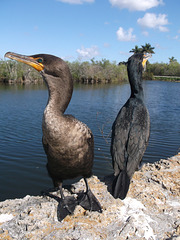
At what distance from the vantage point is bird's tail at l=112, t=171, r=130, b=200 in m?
2.74

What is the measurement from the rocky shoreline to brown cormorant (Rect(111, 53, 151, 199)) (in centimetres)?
24

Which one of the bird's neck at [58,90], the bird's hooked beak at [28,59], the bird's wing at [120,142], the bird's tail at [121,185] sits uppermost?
the bird's hooked beak at [28,59]

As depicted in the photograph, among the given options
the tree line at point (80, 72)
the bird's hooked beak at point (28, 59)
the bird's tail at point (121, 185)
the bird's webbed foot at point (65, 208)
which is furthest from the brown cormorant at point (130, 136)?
the tree line at point (80, 72)

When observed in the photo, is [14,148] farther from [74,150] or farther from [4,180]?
[74,150]

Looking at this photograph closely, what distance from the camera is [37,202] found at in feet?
8.97

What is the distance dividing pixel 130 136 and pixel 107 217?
136cm

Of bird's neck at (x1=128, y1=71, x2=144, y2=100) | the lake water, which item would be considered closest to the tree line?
the lake water

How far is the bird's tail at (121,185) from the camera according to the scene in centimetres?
274

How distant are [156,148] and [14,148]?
6.41 meters

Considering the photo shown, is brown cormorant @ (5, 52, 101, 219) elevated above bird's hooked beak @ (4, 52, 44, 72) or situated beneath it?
situated beneath

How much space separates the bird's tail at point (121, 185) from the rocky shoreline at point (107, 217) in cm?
7

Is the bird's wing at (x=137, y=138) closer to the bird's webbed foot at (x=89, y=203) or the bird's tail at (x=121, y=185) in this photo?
the bird's tail at (x=121, y=185)

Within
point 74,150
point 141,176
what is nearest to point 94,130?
point 141,176

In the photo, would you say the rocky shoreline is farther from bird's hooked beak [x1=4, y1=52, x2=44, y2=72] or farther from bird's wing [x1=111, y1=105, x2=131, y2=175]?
bird's hooked beak [x1=4, y1=52, x2=44, y2=72]
